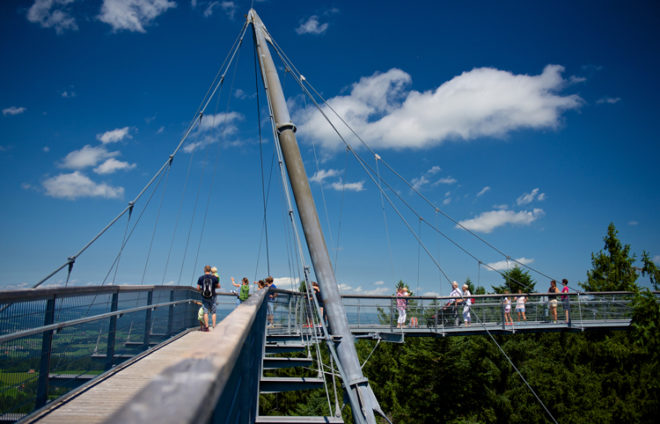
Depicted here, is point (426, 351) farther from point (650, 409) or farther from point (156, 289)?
point (156, 289)

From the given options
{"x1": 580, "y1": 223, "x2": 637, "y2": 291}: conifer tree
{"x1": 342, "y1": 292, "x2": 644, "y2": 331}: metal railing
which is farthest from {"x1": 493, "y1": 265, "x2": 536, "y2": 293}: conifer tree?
{"x1": 342, "y1": 292, "x2": 644, "y2": 331}: metal railing

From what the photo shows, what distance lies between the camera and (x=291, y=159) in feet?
23.3

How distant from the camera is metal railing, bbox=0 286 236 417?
3.41m

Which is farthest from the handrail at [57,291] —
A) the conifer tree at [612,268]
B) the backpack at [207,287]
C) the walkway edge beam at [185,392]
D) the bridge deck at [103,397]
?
the conifer tree at [612,268]

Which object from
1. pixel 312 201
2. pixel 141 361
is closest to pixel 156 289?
pixel 141 361

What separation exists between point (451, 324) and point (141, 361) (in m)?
11.6

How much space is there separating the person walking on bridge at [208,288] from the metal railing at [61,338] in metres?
1.91

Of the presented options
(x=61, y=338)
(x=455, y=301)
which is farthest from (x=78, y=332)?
(x=455, y=301)

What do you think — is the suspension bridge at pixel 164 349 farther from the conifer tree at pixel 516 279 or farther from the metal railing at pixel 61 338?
the conifer tree at pixel 516 279

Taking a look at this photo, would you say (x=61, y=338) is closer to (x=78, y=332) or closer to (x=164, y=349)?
(x=78, y=332)

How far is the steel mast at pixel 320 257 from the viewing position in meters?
5.48

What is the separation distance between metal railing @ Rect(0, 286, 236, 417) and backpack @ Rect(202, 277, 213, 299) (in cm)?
188

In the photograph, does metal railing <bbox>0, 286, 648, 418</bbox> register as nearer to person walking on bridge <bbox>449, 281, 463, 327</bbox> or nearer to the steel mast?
the steel mast

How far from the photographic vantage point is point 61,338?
412 cm
